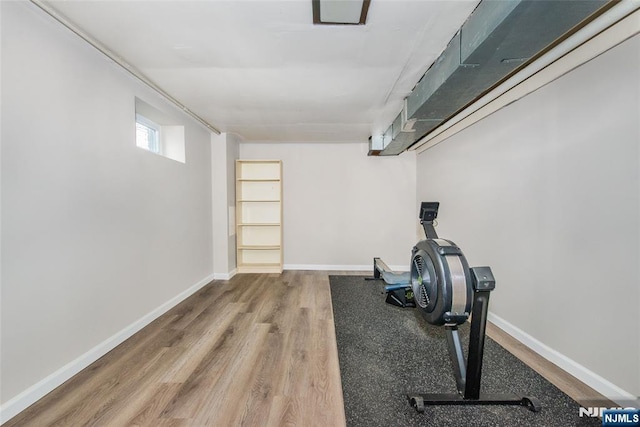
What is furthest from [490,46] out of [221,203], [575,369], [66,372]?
[221,203]

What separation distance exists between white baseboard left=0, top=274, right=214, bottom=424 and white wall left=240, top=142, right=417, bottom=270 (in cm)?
259

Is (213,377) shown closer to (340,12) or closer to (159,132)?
(340,12)

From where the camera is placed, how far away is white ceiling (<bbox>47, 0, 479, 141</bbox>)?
4.89 feet

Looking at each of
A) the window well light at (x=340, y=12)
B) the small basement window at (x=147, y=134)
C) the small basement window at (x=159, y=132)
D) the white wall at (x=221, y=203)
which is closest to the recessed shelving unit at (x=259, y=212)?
the white wall at (x=221, y=203)

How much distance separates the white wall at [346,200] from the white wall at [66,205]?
2.36m

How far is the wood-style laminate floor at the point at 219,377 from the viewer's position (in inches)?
56.2

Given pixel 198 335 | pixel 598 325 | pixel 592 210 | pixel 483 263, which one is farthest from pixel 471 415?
pixel 198 335

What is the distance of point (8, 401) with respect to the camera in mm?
1392

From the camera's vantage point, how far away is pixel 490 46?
1.43m

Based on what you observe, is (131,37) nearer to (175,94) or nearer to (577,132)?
(175,94)

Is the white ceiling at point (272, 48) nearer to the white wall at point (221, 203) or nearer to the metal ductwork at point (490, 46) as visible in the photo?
the metal ductwork at point (490, 46)

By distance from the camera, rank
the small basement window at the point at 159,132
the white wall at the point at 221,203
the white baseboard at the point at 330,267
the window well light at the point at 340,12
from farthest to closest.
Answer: the white baseboard at the point at 330,267 < the white wall at the point at 221,203 < the small basement window at the point at 159,132 < the window well light at the point at 340,12

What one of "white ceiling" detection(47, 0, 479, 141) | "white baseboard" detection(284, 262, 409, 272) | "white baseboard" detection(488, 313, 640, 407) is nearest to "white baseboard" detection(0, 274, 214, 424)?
"white ceiling" detection(47, 0, 479, 141)

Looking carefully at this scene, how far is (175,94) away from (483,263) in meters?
3.63
